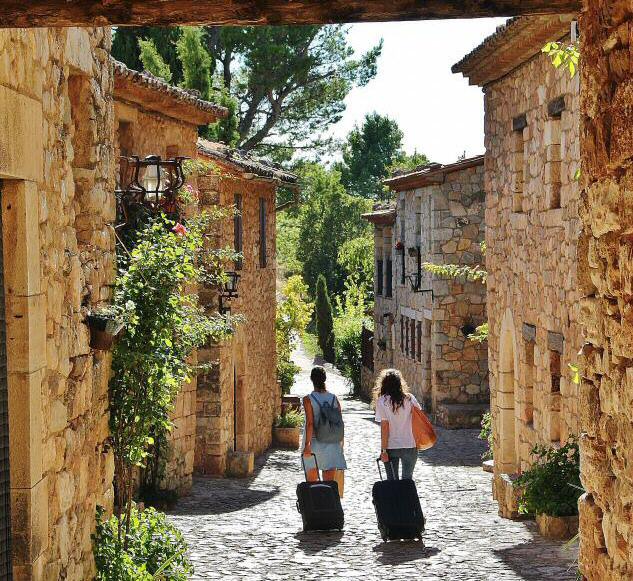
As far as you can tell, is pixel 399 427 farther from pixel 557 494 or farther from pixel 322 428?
pixel 557 494

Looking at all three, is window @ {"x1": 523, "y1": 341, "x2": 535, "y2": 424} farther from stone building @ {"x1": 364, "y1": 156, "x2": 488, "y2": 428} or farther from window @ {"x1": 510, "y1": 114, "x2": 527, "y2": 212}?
stone building @ {"x1": 364, "y1": 156, "x2": 488, "y2": 428}

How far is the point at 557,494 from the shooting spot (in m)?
10.7

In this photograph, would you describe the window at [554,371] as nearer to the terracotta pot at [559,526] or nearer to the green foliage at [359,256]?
the terracotta pot at [559,526]

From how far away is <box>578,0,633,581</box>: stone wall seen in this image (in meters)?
3.90

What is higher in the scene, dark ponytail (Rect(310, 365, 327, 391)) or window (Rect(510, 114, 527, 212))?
window (Rect(510, 114, 527, 212))

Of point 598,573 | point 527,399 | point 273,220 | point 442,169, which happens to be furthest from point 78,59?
point 442,169

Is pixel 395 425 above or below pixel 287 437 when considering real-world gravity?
above

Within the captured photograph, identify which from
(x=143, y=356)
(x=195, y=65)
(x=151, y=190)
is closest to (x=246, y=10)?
(x=143, y=356)

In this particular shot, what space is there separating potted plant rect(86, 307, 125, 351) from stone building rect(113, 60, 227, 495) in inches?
213

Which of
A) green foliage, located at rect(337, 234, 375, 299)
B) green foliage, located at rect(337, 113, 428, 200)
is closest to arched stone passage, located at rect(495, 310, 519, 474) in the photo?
green foliage, located at rect(337, 234, 375, 299)

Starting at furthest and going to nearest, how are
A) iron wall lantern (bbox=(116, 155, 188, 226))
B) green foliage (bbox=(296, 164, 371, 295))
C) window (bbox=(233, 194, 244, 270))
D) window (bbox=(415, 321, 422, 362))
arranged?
green foliage (bbox=(296, 164, 371, 295))
window (bbox=(415, 321, 422, 362))
window (bbox=(233, 194, 244, 270))
iron wall lantern (bbox=(116, 155, 188, 226))

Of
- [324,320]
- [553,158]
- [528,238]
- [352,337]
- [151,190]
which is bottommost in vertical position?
[352,337]

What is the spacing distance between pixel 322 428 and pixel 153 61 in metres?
16.6

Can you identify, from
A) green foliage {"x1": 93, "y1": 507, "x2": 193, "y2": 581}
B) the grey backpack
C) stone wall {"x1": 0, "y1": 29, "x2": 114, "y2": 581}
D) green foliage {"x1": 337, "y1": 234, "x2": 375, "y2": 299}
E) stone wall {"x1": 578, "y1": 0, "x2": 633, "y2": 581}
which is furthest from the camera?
green foliage {"x1": 337, "y1": 234, "x2": 375, "y2": 299}
